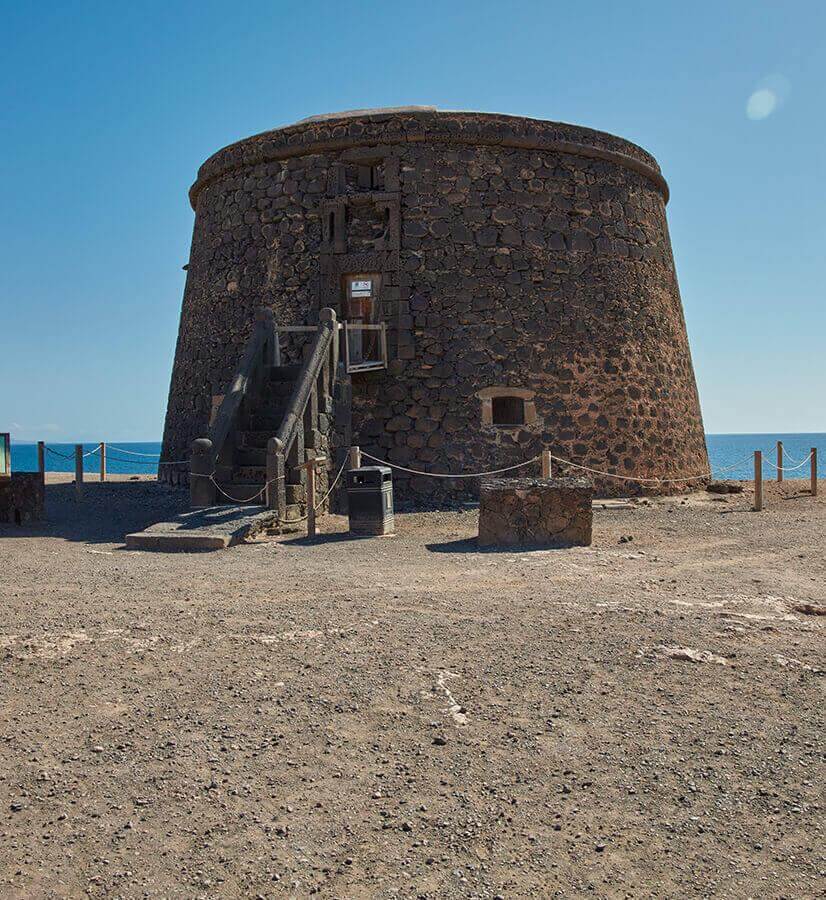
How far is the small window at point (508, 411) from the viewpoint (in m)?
15.2

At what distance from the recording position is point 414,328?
14.8 metres

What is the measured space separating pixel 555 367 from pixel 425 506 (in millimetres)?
3491

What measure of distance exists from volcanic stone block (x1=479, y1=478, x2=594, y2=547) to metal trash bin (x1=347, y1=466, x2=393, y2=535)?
1.63m

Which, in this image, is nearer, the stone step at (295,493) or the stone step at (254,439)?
the stone step at (295,493)

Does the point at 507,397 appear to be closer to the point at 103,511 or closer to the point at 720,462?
the point at 103,511

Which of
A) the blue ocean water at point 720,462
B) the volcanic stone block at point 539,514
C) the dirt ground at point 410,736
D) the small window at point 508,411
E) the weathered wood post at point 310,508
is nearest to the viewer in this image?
the dirt ground at point 410,736

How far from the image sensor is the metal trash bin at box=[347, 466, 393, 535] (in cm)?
1088

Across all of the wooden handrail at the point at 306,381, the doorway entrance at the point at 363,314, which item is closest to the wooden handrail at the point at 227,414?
the wooden handrail at the point at 306,381

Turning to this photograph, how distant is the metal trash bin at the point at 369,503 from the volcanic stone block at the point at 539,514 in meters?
1.63

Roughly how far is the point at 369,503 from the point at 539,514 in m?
2.31

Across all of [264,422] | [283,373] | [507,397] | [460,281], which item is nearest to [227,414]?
[264,422]

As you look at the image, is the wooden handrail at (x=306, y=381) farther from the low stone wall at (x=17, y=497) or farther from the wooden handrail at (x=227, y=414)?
the low stone wall at (x=17, y=497)

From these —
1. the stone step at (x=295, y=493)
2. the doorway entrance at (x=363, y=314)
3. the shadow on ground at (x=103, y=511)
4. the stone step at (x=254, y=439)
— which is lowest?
the shadow on ground at (x=103, y=511)

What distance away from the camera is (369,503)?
10883 millimetres
